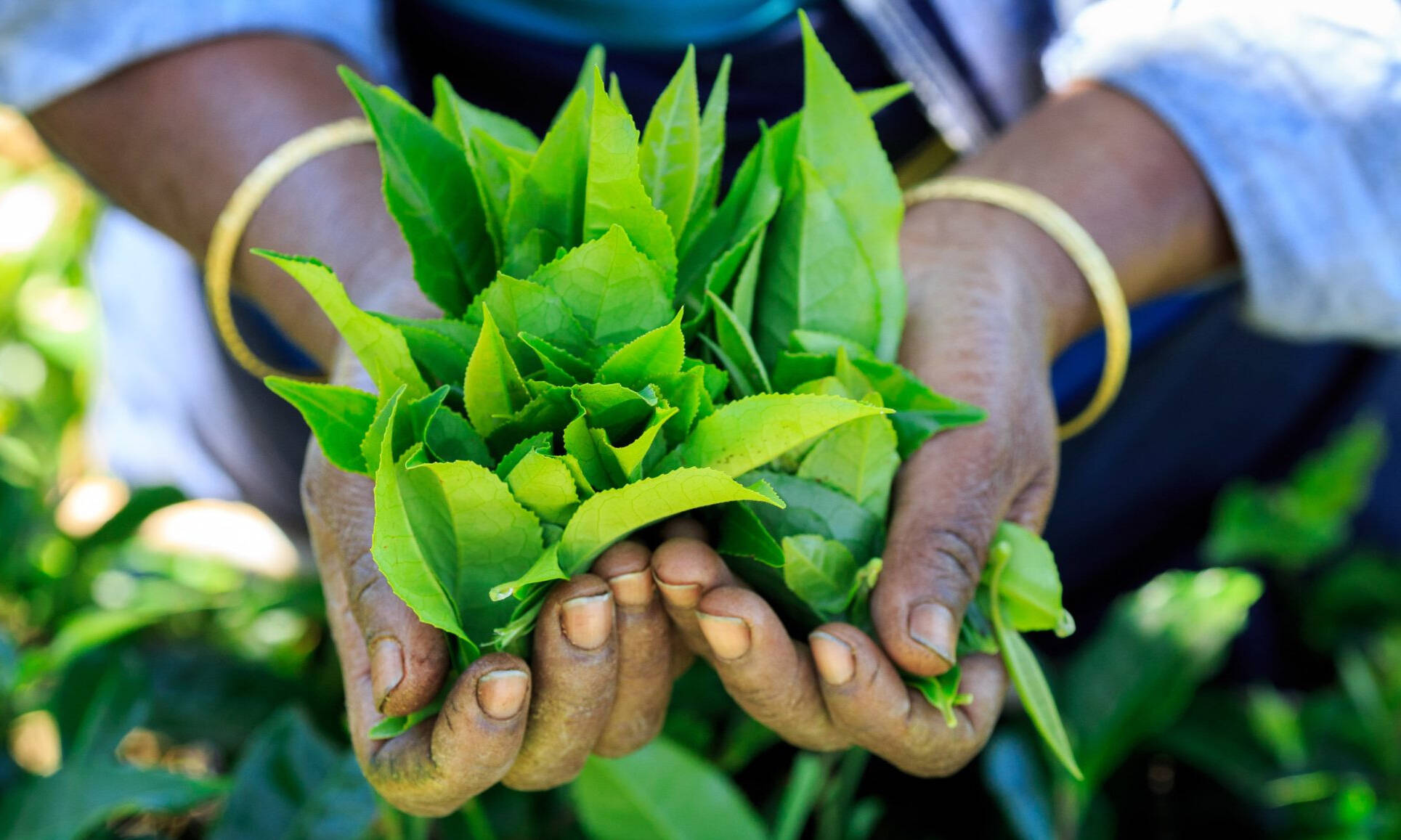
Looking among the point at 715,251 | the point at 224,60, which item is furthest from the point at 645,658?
the point at 224,60

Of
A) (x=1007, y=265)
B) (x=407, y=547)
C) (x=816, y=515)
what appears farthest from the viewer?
(x=1007, y=265)

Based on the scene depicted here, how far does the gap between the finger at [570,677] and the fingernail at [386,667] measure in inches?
2.2

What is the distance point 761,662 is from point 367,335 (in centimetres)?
21

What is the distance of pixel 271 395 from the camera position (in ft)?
3.42

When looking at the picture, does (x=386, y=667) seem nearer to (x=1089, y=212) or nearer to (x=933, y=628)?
(x=933, y=628)

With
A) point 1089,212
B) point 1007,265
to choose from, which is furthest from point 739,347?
point 1089,212

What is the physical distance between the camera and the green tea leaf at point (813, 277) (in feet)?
1.77

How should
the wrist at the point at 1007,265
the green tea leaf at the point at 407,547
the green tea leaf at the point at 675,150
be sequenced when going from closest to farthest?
1. the green tea leaf at the point at 407,547
2. the green tea leaf at the point at 675,150
3. the wrist at the point at 1007,265

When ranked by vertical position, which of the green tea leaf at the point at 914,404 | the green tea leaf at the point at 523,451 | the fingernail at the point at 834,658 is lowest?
the fingernail at the point at 834,658

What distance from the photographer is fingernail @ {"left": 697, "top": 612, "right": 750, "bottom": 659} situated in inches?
18.5

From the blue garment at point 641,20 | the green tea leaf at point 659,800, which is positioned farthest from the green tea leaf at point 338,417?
the blue garment at point 641,20

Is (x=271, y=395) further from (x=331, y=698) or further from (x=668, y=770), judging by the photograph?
(x=668, y=770)

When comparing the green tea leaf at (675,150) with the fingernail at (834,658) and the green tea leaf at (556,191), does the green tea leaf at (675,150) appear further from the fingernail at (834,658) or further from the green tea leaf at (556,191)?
the fingernail at (834,658)

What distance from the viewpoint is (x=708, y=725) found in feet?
2.92
